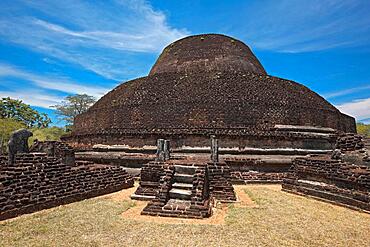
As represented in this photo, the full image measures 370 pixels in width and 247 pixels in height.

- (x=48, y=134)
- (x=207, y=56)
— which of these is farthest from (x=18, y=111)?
(x=207, y=56)

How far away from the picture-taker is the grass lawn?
389cm

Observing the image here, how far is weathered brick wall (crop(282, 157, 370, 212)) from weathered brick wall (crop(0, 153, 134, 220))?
5712 millimetres

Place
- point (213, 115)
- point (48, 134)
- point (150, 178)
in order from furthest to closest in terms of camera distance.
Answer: point (48, 134) < point (213, 115) < point (150, 178)

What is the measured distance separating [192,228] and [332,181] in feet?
14.7

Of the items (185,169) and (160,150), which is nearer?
(185,169)

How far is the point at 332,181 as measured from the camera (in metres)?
6.87

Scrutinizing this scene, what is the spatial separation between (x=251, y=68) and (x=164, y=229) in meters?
16.3

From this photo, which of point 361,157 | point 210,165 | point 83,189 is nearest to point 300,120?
point 361,157

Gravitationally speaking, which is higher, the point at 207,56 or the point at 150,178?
the point at 207,56

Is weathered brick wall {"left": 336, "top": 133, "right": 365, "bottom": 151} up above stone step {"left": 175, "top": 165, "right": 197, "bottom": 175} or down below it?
above

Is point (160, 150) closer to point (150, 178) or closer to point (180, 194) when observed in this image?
point (150, 178)

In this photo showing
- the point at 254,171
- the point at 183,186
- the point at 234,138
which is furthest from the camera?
the point at 234,138

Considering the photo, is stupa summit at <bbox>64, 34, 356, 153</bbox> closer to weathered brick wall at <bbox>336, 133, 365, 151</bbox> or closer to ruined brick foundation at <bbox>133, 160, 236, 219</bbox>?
weathered brick wall at <bbox>336, 133, 365, 151</bbox>

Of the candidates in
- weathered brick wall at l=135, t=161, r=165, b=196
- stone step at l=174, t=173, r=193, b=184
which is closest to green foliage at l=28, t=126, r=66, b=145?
weathered brick wall at l=135, t=161, r=165, b=196
